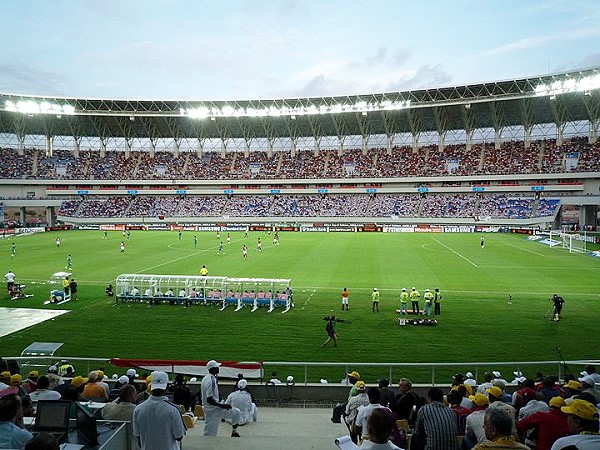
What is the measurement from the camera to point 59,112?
83.1 metres

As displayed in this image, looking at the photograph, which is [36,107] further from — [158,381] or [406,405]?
[406,405]

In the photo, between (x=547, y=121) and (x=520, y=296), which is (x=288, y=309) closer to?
(x=520, y=296)

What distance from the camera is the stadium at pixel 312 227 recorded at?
1883 cm

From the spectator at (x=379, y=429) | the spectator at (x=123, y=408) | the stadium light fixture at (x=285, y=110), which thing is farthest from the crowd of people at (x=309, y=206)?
the spectator at (x=379, y=429)

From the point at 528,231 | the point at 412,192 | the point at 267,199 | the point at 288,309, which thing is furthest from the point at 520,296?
the point at 267,199

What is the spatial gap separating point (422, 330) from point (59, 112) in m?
81.9

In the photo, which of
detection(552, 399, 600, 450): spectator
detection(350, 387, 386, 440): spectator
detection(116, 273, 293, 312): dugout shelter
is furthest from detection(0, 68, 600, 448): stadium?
detection(552, 399, 600, 450): spectator

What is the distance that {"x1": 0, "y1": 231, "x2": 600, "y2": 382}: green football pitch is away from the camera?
17875 mm

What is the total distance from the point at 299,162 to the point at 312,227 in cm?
2477

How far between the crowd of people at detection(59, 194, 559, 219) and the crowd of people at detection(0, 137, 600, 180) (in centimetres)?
451

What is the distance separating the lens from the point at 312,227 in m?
81.9

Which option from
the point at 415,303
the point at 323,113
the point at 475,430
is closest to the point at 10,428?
the point at 475,430

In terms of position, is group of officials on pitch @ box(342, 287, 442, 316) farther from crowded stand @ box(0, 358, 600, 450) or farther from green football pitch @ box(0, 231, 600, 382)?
crowded stand @ box(0, 358, 600, 450)

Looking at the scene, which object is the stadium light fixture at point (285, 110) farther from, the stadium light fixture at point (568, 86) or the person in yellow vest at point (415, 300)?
the person in yellow vest at point (415, 300)
